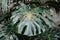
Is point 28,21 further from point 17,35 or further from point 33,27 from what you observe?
point 17,35

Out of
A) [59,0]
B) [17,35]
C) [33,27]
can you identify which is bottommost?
[17,35]

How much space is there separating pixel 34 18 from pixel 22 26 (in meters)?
0.21

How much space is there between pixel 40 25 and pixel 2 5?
1034mm

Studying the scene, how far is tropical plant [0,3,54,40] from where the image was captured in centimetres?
260

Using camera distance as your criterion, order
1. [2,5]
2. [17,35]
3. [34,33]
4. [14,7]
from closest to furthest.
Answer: [34,33], [17,35], [14,7], [2,5]

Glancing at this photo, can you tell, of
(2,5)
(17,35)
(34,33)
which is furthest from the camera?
(2,5)

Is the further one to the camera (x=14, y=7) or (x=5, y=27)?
(x=14, y=7)

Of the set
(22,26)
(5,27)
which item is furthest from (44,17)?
(5,27)

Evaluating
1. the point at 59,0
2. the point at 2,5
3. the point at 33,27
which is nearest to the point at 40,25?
the point at 33,27

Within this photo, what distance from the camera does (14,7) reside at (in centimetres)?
313

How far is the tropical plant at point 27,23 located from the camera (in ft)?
8.54

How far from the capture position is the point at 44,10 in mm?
2859

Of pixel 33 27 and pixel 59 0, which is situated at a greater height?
pixel 59 0

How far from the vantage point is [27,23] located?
2619 mm
